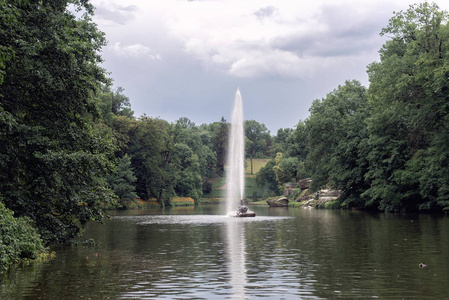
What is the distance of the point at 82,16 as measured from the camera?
107ft

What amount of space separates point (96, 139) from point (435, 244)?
15880mm

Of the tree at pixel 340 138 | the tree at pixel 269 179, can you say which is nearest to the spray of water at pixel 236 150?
the tree at pixel 340 138

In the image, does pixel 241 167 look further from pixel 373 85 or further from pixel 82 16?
pixel 82 16

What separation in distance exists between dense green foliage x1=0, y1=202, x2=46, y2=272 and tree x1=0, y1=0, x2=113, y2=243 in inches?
80.9

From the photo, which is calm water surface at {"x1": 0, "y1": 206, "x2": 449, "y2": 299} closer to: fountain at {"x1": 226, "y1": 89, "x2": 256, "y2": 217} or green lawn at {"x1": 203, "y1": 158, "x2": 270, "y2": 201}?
fountain at {"x1": 226, "y1": 89, "x2": 256, "y2": 217}

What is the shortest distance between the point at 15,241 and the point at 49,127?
20.0 ft

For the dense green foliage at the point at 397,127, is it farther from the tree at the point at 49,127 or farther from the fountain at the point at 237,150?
the tree at the point at 49,127

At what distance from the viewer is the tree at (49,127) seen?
61.6 feet

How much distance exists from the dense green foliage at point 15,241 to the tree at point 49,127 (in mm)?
2056

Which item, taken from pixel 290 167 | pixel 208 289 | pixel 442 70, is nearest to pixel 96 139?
pixel 208 289

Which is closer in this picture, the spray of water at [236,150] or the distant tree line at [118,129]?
the distant tree line at [118,129]

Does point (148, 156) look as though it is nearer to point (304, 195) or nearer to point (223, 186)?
point (304, 195)

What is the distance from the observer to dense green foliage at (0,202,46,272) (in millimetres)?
15225

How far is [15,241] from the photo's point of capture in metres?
15.9
